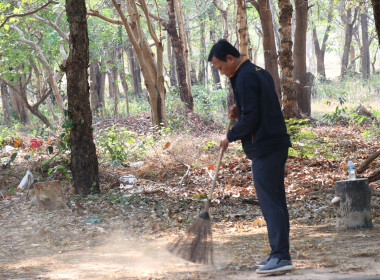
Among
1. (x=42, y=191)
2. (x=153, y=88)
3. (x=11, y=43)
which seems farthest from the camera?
(x=11, y=43)

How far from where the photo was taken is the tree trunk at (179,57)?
2020 centimetres

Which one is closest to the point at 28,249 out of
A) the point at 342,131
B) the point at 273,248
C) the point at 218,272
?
the point at 218,272

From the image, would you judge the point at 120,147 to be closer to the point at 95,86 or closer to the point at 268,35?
the point at 268,35

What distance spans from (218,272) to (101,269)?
1.26 metres

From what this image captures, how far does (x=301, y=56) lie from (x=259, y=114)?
45.8 ft

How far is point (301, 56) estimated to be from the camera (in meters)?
17.9

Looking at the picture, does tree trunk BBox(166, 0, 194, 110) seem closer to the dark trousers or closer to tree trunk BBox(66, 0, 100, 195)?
tree trunk BBox(66, 0, 100, 195)

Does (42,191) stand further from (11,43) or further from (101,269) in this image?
(11,43)

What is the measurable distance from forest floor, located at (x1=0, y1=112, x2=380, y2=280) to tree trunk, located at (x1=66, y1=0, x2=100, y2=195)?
0.43 metres

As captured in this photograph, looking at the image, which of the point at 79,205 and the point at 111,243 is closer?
the point at 111,243

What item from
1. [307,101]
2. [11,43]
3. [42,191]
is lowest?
[42,191]

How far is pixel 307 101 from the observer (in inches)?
722

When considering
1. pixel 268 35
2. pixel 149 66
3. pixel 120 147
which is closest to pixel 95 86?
pixel 268 35

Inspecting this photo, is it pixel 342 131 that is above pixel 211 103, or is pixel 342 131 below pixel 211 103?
below
